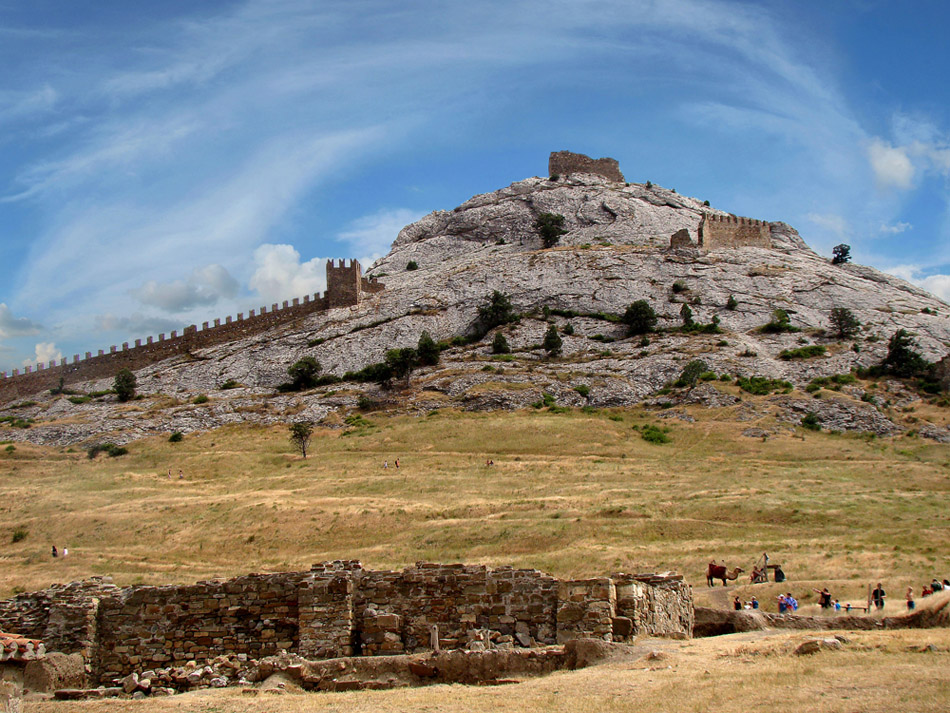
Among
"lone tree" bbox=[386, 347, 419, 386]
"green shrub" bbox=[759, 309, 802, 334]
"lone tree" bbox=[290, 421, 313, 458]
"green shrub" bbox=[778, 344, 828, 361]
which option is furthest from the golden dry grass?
"green shrub" bbox=[759, 309, 802, 334]

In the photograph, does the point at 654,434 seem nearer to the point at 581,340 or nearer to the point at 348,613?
the point at 581,340

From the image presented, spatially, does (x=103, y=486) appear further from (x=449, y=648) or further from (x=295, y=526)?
(x=449, y=648)

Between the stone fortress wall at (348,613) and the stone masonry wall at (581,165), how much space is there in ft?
373

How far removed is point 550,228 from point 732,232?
2112 centimetres

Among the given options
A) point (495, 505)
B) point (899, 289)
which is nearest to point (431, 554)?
point (495, 505)

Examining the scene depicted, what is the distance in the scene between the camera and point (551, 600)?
44.0 feet

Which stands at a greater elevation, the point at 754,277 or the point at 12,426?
the point at 754,277

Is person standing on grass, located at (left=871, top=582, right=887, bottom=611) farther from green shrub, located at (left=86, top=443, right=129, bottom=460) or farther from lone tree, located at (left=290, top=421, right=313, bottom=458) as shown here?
green shrub, located at (left=86, top=443, right=129, bottom=460)

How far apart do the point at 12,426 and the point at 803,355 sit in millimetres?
62559

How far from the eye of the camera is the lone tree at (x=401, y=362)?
72375 mm

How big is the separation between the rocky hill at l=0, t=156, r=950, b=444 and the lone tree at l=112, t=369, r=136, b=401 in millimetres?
1483

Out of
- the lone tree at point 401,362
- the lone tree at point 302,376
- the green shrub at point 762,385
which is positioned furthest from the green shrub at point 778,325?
the lone tree at point 302,376

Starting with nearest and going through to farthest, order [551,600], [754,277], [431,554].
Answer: [551,600] → [431,554] → [754,277]

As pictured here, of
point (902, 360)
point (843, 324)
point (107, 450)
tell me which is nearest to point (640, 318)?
point (843, 324)
